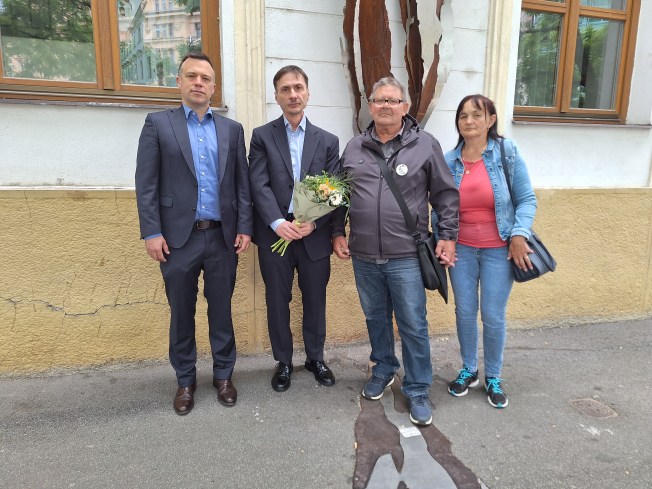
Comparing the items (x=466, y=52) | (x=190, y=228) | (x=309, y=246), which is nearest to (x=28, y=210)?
(x=190, y=228)

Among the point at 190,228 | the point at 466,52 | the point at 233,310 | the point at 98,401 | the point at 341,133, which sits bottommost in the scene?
the point at 98,401

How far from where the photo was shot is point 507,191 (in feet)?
9.34

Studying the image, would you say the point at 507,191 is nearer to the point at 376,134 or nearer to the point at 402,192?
A: the point at 402,192

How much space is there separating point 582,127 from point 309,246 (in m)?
3.02

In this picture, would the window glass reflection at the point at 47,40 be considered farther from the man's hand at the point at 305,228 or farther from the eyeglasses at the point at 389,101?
the eyeglasses at the point at 389,101

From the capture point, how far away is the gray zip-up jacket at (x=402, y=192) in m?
2.65

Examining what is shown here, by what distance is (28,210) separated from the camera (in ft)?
10.4

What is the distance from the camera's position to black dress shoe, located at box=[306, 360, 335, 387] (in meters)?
3.29

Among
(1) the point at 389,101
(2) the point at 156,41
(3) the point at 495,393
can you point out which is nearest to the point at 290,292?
(1) the point at 389,101

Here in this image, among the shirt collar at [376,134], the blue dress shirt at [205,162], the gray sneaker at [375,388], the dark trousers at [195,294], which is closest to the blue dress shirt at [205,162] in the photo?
the blue dress shirt at [205,162]

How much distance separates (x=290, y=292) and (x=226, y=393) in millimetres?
766

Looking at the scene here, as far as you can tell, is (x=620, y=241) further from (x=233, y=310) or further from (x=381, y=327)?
(x=233, y=310)

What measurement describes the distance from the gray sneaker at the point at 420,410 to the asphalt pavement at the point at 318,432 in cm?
6

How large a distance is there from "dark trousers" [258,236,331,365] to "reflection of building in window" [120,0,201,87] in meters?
1.65
